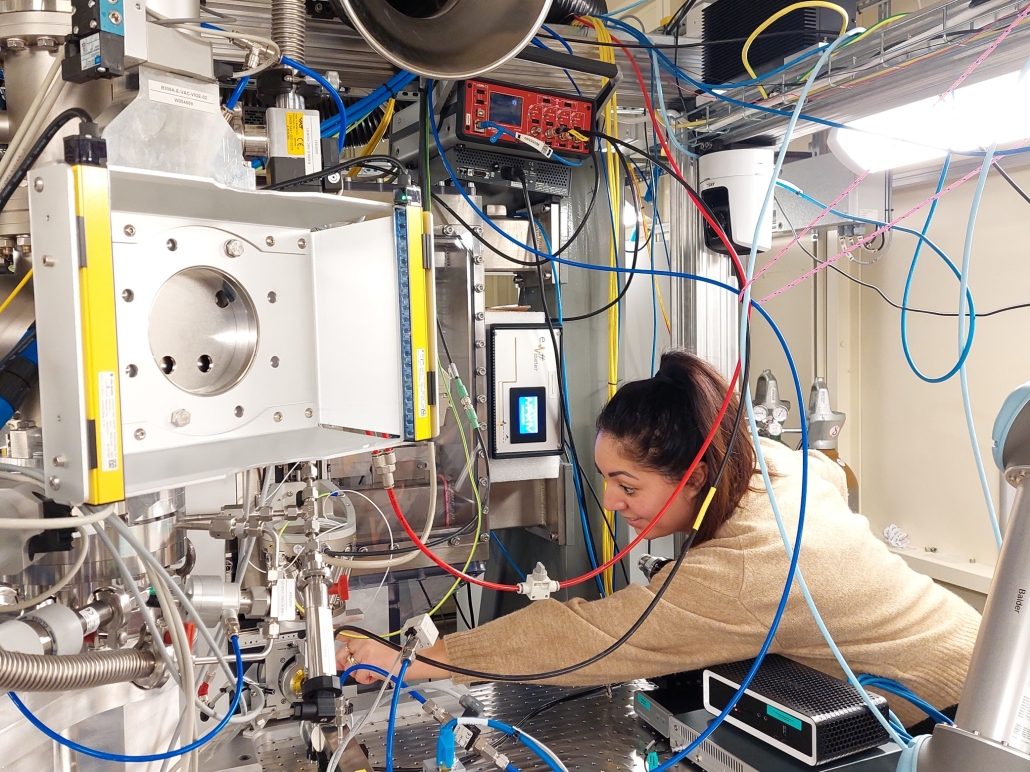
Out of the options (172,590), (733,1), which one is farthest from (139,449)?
(733,1)

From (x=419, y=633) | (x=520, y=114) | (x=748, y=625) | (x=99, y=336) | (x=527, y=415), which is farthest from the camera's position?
(x=527, y=415)

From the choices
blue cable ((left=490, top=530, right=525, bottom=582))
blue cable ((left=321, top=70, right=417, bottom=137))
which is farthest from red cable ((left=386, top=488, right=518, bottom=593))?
blue cable ((left=490, top=530, right=525, bottom=582))

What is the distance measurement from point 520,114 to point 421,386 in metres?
0.94

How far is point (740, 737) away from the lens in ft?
3.61

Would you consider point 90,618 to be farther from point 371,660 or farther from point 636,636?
point 636,636

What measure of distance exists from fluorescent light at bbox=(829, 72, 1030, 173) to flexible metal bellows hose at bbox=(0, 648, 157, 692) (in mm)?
1267

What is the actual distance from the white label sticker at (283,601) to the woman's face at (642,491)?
0.77m

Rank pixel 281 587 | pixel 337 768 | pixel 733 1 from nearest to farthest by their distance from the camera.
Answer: pixel 281 587
pixel 337 768
pixel 733 1

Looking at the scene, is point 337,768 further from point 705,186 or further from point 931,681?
point 705,186

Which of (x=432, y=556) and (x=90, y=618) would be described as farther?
(x=432, y=556)

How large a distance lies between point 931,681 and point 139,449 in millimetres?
1226

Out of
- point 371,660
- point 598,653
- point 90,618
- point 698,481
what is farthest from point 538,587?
point 90,618

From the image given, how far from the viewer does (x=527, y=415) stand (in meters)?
1.76

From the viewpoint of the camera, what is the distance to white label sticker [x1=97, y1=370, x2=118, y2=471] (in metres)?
0.54
